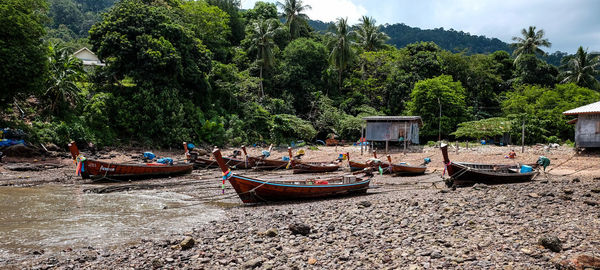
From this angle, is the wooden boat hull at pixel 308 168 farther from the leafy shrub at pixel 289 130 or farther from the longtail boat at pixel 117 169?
the leafy shrub at pixel 289 130

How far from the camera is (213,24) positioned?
137 ft

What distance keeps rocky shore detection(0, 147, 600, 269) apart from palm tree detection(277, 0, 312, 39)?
45175 millimetres

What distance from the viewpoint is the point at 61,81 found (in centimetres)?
2520

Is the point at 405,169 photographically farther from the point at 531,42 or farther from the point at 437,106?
the point at 531,42

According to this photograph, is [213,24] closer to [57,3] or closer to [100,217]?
[100,217]

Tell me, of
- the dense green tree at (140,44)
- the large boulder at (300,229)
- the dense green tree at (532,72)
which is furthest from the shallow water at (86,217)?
the dense green tree at (532,72)

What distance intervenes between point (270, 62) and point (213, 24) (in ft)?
25.9

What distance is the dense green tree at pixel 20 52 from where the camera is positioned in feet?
66.7

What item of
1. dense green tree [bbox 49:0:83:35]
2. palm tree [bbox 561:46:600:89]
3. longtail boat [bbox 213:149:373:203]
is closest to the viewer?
longtail boat [bbox 213:149:373:203]

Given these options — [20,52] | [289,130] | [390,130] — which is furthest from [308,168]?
[20,52]

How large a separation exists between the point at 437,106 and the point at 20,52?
114 feet

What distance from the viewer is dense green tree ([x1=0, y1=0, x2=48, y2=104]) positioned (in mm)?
20344

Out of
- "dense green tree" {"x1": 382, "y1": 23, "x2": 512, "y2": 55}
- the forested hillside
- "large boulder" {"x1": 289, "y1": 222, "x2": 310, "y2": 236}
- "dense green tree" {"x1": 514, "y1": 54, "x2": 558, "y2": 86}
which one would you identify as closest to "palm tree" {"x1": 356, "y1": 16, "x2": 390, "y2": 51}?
the forested hillside

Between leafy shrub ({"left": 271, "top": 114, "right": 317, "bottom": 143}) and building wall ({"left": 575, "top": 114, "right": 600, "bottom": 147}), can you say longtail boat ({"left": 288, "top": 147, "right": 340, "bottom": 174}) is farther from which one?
building wall ({"left": 575, "top": 114, "right": 600, "bottom": 147})
